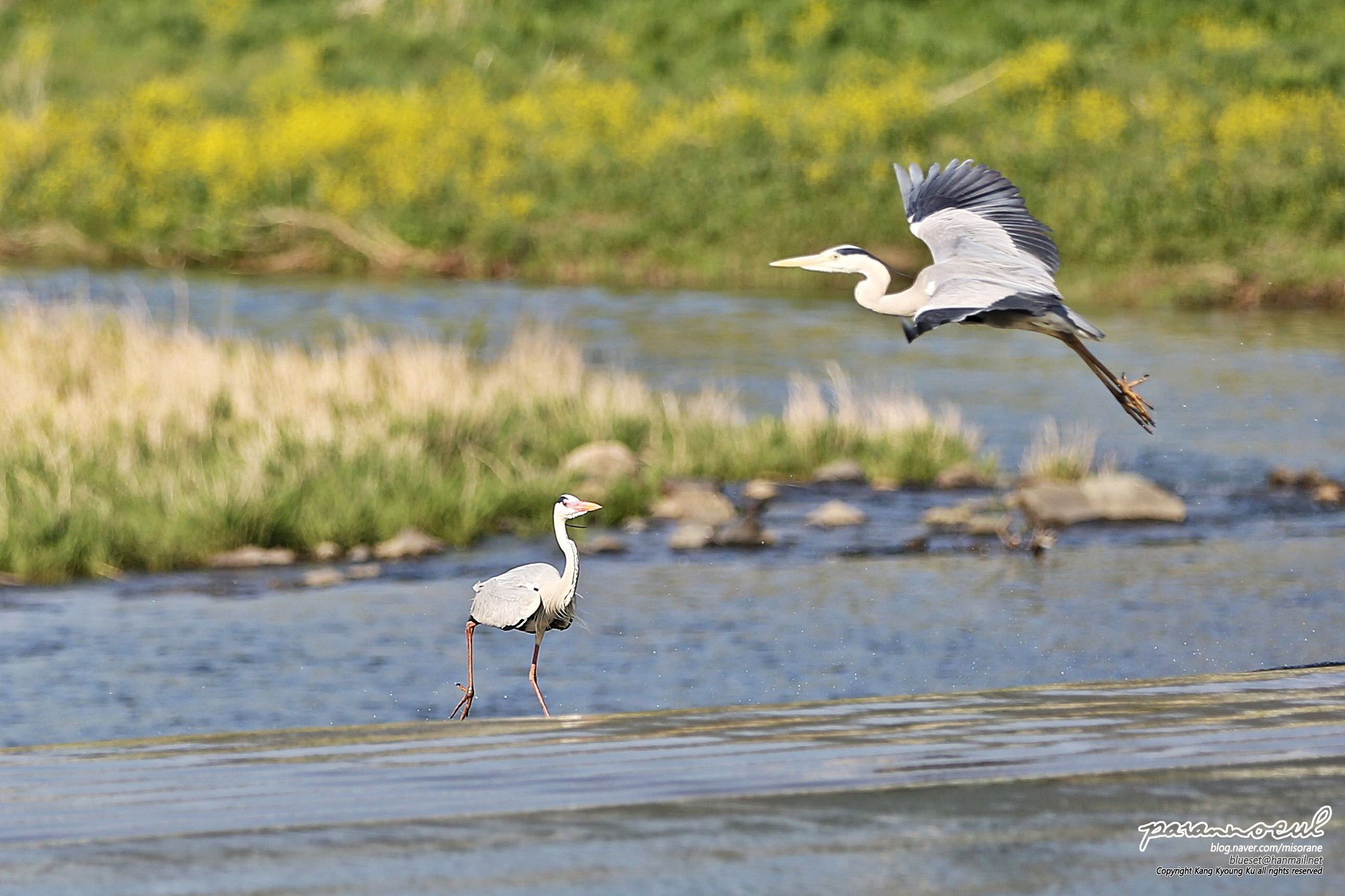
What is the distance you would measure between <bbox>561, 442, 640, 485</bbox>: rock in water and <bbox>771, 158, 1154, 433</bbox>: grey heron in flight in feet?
25.7

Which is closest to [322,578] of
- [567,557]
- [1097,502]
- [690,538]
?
[690,538]

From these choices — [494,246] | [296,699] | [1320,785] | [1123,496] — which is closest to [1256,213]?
[494,246]

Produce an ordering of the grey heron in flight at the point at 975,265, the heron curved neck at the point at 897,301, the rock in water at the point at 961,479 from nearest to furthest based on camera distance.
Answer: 1. the grey heron in flight at the point at 975,265
2. the heron curved neck at the point at 897,301
3. the rock in water at the point at 961,479

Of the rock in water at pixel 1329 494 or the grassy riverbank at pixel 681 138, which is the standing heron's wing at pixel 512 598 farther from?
the grassy riverbank at pixel 681 138

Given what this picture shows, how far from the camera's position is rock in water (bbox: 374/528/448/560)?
15203 millimetres

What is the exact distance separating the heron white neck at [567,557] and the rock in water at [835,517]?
741cm

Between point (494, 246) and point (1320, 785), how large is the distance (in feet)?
107

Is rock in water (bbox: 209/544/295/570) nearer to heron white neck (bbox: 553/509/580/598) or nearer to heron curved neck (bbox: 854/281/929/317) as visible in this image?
heron white neck (bbox: 553/509/580/598)

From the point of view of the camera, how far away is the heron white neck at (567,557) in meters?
9.23

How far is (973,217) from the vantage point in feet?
29.6

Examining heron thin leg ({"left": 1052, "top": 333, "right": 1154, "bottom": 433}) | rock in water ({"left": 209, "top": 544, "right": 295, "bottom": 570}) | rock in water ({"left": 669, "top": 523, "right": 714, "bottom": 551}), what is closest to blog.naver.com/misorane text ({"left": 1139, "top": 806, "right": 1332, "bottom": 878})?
heron thin leg ({"left": 1052, "top": 333, "right": 1154, "bottom": 433})

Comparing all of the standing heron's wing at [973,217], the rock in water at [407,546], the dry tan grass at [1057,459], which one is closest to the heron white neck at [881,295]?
the standing heron's wing at [973,217]

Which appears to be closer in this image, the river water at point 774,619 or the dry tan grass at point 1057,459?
the river water at point 774,619

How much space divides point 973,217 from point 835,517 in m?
7.96
